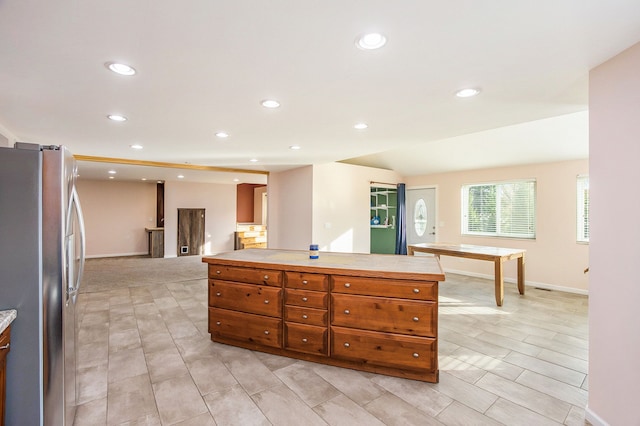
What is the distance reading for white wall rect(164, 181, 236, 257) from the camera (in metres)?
9.01

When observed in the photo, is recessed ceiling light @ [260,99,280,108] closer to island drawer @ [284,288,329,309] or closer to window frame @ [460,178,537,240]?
island drawer @ [284,288,329,309]

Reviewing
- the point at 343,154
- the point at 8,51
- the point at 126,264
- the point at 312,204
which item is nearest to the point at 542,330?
the point at 343,154

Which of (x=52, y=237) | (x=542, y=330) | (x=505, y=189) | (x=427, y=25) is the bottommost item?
(x=542, y=330)

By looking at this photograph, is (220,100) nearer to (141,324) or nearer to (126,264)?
(141,324)

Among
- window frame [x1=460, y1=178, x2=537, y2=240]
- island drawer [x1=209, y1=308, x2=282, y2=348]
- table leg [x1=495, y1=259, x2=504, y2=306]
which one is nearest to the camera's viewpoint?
A: island drawer [x1=209, y1=308, x2=282, y2=348]

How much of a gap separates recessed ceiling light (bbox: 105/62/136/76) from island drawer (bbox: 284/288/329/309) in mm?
2014

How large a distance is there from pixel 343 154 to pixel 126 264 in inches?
250

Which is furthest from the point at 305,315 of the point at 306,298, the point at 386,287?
the point at 386,287

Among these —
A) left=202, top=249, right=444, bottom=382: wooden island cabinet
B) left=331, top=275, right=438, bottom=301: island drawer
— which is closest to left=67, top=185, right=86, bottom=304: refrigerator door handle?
left=202, top=249, right=444, bottom=382: wooden island cabinet

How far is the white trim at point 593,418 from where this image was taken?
189 cm

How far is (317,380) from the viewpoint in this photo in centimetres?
244

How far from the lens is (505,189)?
6.21 meters

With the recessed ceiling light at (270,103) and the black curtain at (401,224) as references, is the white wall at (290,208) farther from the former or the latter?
the recessed ceiling light at (270,103)

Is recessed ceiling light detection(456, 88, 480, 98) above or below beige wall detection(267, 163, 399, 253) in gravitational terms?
above
